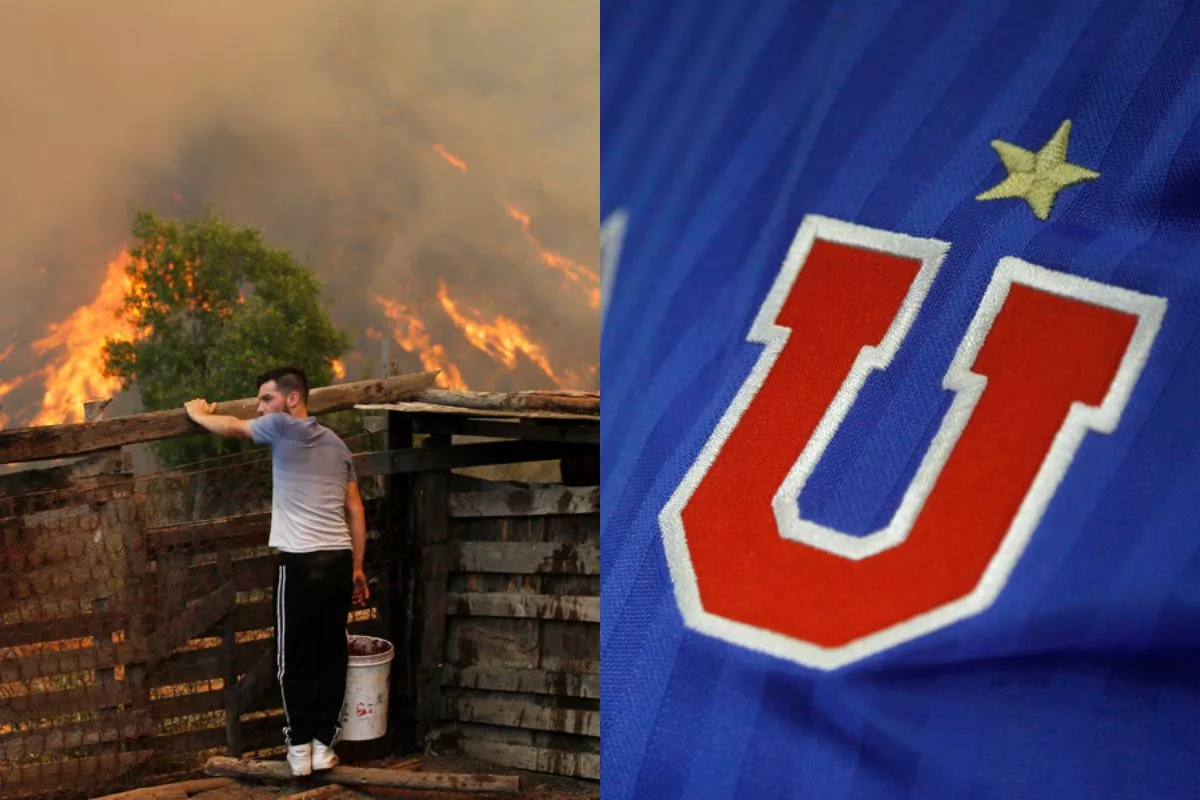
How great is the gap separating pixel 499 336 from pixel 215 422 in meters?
60.2

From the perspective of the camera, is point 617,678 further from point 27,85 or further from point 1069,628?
point 27,85

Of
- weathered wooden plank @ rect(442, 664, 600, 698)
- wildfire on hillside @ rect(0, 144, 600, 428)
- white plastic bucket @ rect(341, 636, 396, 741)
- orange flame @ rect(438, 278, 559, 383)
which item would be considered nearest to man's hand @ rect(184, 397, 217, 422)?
white plastic bucket @ rect(341, 636, 396, 741)

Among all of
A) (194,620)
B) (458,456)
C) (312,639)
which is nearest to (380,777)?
(312,639)

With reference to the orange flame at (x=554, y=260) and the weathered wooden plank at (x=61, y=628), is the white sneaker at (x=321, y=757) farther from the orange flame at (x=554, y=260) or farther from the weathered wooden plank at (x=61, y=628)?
the orange flame at (x=554, y=260)

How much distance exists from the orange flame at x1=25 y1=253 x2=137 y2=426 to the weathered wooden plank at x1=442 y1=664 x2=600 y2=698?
154 feet

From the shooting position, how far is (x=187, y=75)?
178 ft

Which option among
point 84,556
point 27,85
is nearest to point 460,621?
point 84,556

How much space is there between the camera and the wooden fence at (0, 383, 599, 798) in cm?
550

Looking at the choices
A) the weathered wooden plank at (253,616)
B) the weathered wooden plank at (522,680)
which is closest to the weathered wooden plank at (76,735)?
the weathered wooden plank at (253,616)

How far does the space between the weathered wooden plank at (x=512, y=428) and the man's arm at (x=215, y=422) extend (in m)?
1.60

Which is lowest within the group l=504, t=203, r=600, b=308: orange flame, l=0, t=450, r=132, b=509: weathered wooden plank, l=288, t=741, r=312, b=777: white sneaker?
l=288, t=741, r=312, b=777: white sneaker

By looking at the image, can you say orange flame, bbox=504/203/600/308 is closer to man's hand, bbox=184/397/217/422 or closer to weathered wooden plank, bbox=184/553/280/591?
weathered wooden plank, bbox=184/553/280/591

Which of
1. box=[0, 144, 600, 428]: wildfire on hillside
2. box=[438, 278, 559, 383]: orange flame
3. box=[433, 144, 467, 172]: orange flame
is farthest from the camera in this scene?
box=[438, 278, 559, 383]: orange flame

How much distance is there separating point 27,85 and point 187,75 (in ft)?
24.1
